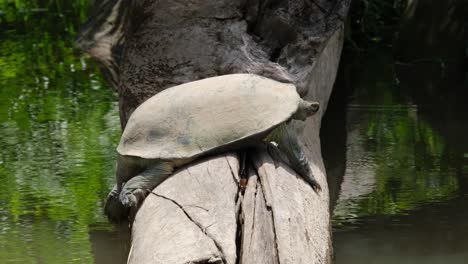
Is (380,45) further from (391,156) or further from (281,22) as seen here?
(281,22)

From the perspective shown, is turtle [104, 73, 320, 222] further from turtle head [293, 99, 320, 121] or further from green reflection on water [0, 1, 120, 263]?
green reflection on water [0, 1, 120, 263]

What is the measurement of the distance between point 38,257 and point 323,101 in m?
2.37

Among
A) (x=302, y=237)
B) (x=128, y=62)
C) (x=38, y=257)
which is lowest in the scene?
(x=38, y=257)

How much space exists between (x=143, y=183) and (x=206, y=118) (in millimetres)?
431

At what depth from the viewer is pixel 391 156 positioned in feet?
21.9


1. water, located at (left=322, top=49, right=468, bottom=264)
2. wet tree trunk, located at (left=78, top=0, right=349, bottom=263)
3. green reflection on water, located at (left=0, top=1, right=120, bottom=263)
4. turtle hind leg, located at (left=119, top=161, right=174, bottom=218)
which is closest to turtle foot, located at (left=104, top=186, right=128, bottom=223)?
turtle hind leg, located at (left=119, top=161, right=174, bottom=218)

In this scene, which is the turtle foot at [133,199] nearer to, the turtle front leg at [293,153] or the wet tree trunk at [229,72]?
the wet tree trunk at [229,72]

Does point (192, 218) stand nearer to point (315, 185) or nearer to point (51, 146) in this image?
point (315, 185)

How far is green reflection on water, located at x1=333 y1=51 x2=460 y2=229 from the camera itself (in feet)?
18.9

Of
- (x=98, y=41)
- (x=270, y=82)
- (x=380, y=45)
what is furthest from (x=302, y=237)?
(x=380, y=45)

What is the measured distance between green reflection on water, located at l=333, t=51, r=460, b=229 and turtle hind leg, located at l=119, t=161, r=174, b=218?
1.27 m

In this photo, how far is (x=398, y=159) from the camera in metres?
6.60

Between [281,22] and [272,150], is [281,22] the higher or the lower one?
the higher one

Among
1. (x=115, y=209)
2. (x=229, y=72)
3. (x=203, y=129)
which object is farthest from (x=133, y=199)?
(x=229, y=72)
